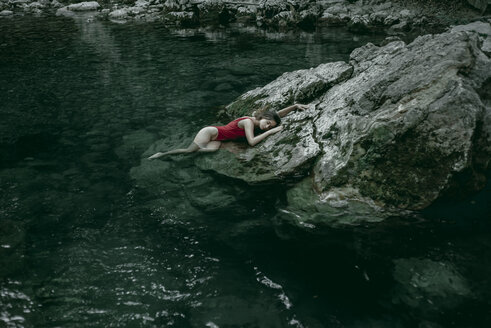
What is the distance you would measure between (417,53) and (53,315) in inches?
305

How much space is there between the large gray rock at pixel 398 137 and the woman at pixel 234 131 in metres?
0.45

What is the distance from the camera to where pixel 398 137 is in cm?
584

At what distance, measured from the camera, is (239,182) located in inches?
285

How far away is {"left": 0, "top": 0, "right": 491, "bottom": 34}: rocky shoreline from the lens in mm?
24719

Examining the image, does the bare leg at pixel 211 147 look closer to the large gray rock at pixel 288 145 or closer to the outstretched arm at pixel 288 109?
the large gray rock at pixel 288 145

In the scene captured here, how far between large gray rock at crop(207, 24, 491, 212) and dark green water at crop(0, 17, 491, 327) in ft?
1.79

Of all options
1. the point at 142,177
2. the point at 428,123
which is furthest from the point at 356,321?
the point at 142,177

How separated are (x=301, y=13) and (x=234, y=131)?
23.2m

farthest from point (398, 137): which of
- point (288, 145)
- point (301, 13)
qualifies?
point (301, 13)

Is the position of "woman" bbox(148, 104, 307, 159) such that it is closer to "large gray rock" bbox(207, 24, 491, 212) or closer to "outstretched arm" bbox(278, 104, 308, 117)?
"outstretched arm" bbox(278, 104, 308, 117)

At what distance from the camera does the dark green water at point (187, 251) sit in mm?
4516

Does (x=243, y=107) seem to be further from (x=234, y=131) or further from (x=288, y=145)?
(x=288, y=145)

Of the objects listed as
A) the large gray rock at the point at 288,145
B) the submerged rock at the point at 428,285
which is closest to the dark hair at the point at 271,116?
the large gray rock at the point at 288,145

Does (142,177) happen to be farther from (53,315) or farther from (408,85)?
(408,85)
